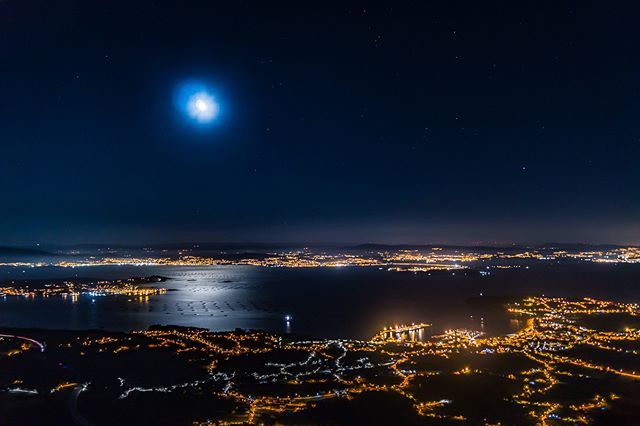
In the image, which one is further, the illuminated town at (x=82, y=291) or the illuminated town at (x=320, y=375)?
the illuminated town at (x=82, y=291)

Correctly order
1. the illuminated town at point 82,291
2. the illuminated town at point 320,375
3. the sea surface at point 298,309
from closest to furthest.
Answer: the illuminated town at point 320,375 < the sea surface at point 298,309 < the illuminated town at point 82,291

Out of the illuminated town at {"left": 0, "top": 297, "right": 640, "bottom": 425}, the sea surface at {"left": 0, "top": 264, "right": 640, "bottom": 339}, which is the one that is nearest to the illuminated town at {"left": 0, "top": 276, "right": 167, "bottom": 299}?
the sea surface at {"left": 0, "top": 264, "right": 640, "bottom": 339}

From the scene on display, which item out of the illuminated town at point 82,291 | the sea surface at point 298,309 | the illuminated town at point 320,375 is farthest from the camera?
the illuminated town at point 82,291

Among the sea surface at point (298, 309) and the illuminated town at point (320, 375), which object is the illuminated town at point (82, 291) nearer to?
the sea surface at point (298, 309)

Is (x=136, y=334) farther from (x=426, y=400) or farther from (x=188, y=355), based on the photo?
(x=426, y=400)

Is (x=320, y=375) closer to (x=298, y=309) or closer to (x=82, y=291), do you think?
(x=298, y=309)

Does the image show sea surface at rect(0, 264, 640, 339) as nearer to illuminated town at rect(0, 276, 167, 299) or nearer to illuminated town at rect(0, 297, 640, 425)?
illuminated town at rect(0, 276, 167, 299)

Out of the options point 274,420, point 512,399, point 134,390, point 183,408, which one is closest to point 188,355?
point 134,390

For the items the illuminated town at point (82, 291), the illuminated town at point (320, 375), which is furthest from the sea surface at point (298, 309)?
the illuminated town at point (320, 375)

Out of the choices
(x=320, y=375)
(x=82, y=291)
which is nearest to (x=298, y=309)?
(x=320, y=375)
